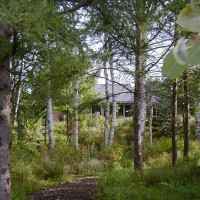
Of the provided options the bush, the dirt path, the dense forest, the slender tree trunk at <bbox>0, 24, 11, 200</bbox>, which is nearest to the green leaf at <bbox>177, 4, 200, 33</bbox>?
the dense forest

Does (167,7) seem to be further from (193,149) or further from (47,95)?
(193,149)

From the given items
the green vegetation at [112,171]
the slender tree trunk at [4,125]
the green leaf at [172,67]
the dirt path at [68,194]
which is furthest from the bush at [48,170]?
the green leaf at [172,67]

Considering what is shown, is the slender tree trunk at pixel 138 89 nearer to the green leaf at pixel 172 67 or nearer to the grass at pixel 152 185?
the grass at pixel 152 185

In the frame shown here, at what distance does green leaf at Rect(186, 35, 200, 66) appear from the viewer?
0.63 feet

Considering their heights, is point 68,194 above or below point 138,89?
below

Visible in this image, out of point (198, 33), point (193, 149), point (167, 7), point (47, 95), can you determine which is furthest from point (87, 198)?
point (198, 33)

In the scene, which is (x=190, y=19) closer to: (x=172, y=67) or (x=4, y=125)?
(x=172, y=67)

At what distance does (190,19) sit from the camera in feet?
0.60

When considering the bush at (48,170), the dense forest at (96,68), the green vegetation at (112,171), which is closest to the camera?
the dense forest at (96,68)

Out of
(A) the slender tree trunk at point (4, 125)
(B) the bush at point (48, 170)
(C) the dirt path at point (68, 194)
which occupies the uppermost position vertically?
(A) the slender tree trunk at point (4, 125)

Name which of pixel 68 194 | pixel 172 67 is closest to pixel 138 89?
pixel 68 194

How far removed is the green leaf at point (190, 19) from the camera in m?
0.18

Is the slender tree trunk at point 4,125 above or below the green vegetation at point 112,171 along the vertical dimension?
above

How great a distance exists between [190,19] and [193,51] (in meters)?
0.02
